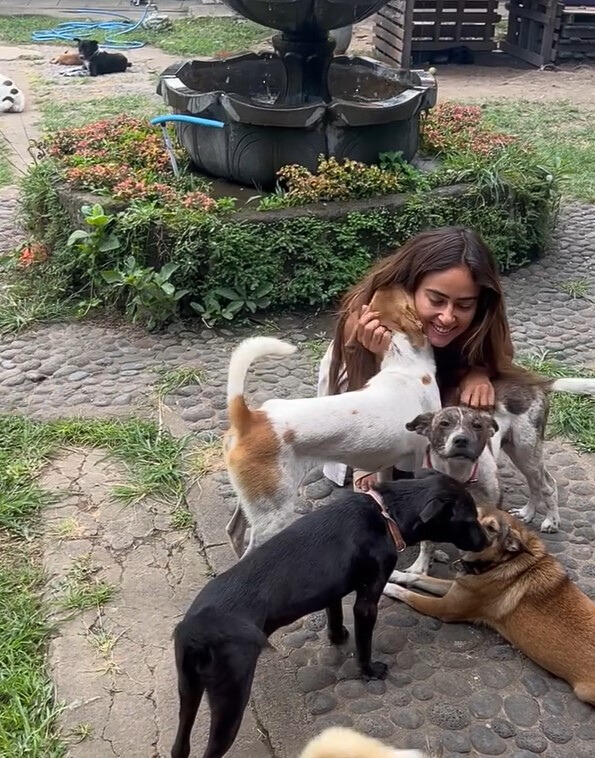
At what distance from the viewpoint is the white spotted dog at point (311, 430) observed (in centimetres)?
298

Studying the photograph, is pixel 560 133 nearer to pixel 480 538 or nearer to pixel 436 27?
pixel 436 27

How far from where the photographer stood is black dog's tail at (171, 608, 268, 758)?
2281mm

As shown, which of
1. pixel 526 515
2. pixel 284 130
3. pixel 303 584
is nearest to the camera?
pixel 303 584

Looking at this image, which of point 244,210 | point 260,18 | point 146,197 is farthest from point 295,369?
point 260,18

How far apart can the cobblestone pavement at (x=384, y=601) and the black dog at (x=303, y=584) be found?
0.50ft

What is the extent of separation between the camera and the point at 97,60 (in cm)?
1268

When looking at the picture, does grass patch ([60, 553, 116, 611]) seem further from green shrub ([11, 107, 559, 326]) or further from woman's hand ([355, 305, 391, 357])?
green shrub ([11, 107, 559, 326])

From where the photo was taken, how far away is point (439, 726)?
2.64 metres

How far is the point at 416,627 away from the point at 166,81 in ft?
15.0

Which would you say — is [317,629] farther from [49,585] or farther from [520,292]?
[520,292]

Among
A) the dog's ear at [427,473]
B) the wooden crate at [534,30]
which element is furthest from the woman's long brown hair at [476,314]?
the wooden crate at [534,30]

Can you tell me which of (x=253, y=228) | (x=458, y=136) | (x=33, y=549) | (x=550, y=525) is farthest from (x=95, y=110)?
(x=550, y=525)

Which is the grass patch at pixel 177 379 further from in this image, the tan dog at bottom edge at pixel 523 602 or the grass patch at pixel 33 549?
the tan dog at bottom edge at pixel 523 602

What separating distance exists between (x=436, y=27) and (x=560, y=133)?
14.6ft
